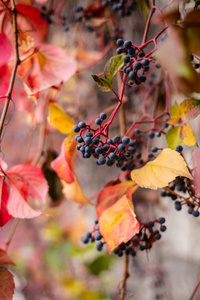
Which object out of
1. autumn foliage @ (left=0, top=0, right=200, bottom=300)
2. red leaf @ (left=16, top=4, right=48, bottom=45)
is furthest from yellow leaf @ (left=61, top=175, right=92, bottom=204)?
red leaf @ (left=16, top=4, right=48, bottom=45)

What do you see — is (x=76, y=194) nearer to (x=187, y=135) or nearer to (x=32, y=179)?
(x=32, y=179)

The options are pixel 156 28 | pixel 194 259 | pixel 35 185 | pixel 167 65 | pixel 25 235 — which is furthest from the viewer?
pixel 25 235

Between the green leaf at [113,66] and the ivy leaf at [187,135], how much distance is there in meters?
0.14

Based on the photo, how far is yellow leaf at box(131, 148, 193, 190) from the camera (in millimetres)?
380

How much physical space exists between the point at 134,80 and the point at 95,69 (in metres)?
0.75

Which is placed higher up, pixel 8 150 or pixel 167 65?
pixel 8 150

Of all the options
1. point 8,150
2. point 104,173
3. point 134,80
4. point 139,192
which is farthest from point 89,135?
point 8,150

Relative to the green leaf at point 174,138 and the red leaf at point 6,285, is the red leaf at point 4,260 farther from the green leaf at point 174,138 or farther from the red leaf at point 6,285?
the green leaf at point 174,138

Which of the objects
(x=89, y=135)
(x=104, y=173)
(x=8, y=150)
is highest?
(x=8, y=150)

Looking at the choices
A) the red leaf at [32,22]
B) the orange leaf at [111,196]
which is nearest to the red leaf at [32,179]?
the orange leaf at [111,196]

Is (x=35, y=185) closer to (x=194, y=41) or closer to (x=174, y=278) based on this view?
(x=194, y=41)

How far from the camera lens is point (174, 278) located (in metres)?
1.08

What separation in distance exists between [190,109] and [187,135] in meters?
0.04

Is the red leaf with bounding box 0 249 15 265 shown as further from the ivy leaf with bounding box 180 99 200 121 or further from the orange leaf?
the ivy leaf with bounding box 180 99 200 121
